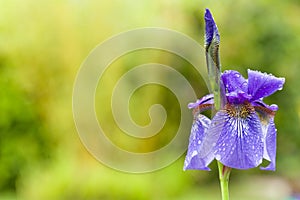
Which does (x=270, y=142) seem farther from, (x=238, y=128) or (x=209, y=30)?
(x=209, y=30)

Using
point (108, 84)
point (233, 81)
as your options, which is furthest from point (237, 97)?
point (108, 84)

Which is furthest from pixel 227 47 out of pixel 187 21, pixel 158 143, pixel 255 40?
pixel 158 143

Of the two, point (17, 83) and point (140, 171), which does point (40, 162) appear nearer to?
point (17, 83)

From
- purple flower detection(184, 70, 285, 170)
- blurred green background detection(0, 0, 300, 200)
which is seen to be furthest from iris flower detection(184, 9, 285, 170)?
blurred green background detection(0, 0, 300, 200)

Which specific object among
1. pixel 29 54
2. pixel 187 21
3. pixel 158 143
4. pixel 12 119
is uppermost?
pixel 187 21

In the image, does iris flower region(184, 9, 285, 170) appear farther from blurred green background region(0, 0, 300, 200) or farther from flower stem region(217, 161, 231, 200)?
blurred green background region(0, 0, 300, 200)

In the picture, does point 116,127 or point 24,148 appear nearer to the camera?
point 116,127

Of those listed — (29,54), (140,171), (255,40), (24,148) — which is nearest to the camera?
(140,171)
